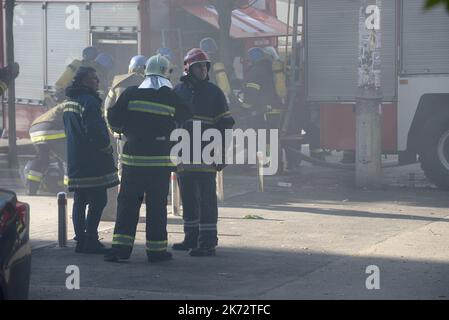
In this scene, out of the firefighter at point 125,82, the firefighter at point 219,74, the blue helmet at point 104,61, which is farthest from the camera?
the firefighter at point 219,74

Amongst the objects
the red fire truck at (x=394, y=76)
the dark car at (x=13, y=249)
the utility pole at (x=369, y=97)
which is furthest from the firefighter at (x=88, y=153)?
the red fire truck at (x=394, y=76)

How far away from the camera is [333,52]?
1491 cm

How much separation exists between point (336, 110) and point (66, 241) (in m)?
5.86

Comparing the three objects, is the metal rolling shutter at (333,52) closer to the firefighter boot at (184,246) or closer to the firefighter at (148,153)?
the firefighter boot at (184,246)

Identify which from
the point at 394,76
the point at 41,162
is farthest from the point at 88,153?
the point at 394,76

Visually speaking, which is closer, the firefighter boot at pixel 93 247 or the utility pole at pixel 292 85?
the firefighter boot at pixel 93 247

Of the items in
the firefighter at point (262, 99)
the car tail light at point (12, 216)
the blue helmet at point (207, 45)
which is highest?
the blue helmet at point (207, 45)

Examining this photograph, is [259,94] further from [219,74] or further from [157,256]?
[157,256]

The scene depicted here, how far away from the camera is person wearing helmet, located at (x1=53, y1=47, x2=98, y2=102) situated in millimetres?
15164

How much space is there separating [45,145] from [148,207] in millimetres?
5040

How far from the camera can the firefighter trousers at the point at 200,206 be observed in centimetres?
945

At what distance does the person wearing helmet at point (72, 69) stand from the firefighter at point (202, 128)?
19.3 feet

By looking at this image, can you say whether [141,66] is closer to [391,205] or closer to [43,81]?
[391,205]

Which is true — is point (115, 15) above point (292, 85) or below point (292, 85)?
above
